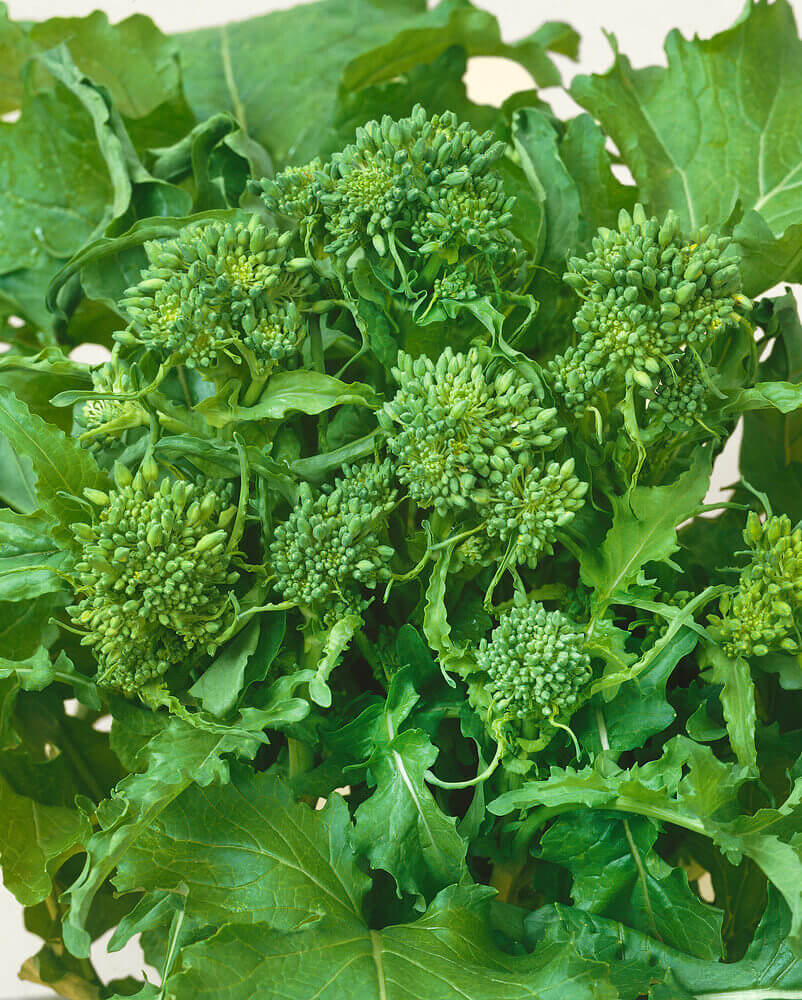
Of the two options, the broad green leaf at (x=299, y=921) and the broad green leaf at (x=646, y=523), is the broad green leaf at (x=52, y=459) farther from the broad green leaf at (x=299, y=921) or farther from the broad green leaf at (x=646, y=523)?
the broad green leaf at (x=646, y=523)

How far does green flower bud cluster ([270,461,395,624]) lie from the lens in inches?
25.0

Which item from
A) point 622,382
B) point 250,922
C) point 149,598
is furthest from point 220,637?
point 622,382

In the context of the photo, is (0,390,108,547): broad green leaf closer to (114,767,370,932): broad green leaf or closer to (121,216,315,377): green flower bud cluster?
(121,216,315,377): green flower bud cluster

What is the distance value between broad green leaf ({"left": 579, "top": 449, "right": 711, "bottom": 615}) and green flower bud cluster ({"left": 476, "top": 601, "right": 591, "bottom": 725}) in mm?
60

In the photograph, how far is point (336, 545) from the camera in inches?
25.0

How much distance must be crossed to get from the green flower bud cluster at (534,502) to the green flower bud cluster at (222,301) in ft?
0.55

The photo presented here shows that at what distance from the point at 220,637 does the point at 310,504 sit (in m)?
0.11

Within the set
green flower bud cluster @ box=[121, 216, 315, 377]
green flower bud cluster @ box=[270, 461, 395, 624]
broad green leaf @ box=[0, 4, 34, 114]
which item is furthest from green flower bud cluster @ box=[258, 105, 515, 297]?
broad green leaf @ box=[0, 4, 34, 114]

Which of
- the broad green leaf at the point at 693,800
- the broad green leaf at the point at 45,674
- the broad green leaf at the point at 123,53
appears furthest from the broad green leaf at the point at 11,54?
the broad green leaf at the point at 693,800

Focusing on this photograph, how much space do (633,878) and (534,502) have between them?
10.8 inches

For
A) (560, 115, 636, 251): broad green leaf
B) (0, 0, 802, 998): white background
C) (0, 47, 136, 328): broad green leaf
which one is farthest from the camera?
(0, 0, 802, 998): white background

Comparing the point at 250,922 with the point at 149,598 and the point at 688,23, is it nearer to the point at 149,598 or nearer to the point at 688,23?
the point at 149,598

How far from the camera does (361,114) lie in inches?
36.0

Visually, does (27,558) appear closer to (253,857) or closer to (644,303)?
(253,857)
